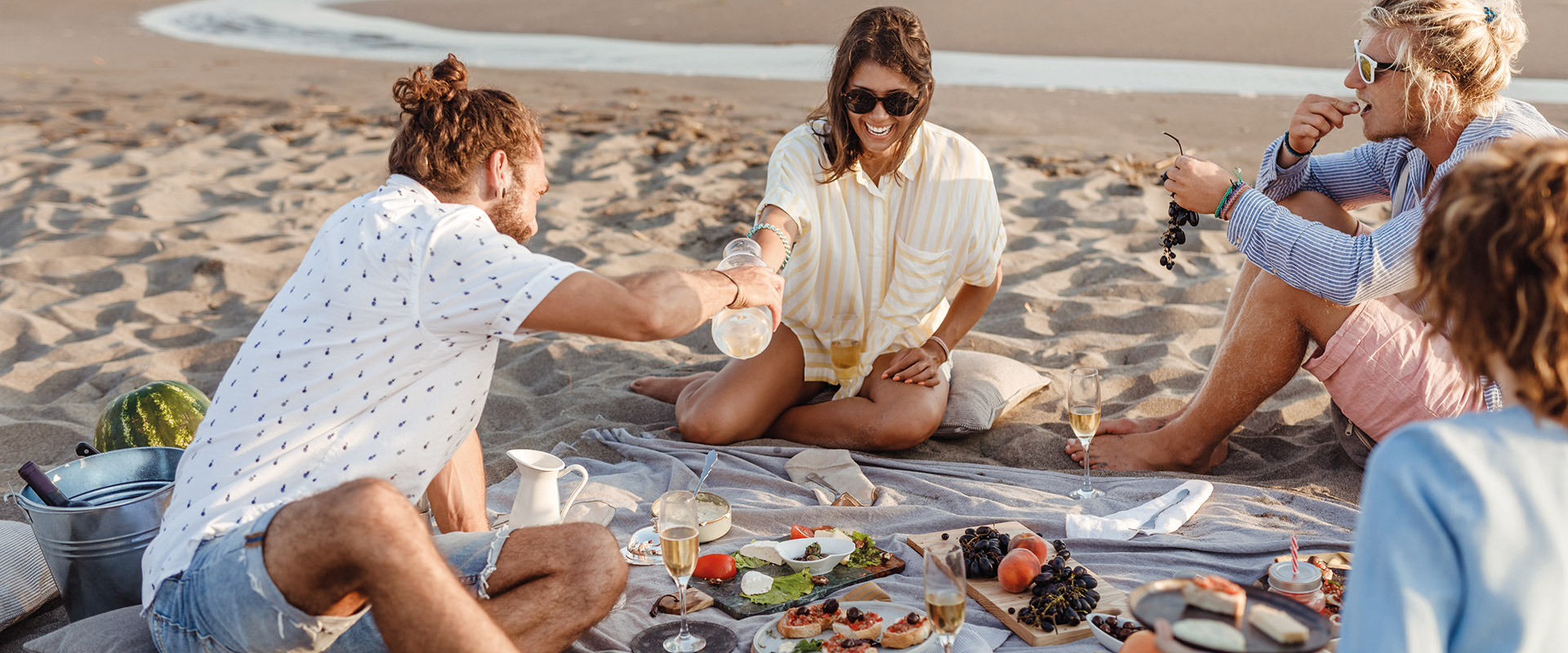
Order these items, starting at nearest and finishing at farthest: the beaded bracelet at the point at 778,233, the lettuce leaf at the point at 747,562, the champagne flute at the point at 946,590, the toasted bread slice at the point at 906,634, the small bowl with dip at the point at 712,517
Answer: the champagne flute at the point at 946,590, the toasted bread slice at the point at 906,634, the lettuce leaf at the point at 747,562, the small bowl with dip at the point at 712,517, the beaded bracelet at the point at 778,233

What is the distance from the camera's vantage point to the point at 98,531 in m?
3.03

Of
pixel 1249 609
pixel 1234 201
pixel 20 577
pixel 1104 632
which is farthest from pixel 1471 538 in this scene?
pixel 20 577

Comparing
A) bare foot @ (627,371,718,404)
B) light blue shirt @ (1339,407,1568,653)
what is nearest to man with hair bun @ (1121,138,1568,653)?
light blue shirt @ (1339,407,1568,653)

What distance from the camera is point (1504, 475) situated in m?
1.60

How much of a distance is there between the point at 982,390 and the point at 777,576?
161 centimetres

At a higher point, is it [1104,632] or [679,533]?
[679,533]

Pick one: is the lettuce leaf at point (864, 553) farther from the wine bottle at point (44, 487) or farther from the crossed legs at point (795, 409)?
the wine bottle at point (44, 487)

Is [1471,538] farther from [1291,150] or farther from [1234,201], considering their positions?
[1291,150]

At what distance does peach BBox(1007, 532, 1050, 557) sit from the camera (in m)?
3.28

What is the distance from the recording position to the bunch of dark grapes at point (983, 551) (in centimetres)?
325

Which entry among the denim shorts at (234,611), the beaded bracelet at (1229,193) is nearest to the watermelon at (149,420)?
the denim shorts at (234,611)

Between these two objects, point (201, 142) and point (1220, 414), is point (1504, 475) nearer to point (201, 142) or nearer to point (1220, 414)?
point (1220, 414)

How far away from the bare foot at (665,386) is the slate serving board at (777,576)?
1.72 metres

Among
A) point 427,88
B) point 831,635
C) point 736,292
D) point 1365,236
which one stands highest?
point 427,88
